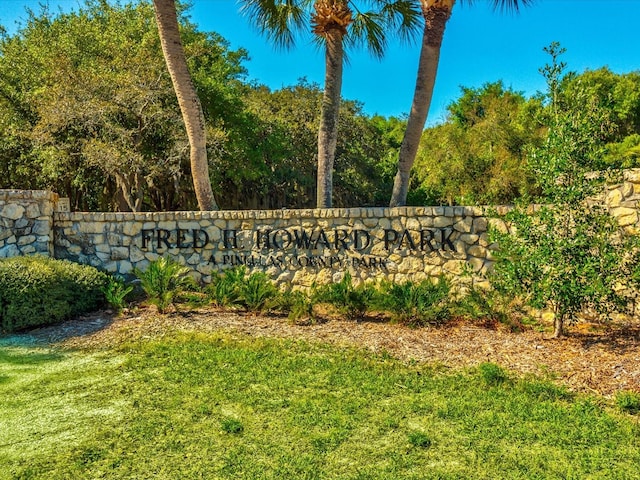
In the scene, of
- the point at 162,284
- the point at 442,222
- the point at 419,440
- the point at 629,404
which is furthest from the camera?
the point at 442,222

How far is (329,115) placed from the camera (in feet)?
36.5

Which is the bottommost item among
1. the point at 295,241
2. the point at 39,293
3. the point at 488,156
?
the point at 39,293

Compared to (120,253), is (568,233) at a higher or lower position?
higher

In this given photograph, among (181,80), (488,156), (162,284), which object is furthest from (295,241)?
(488,156)

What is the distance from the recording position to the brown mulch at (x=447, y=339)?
588 centimetres

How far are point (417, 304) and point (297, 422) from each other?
142 inches

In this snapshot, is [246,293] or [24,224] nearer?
[246,293]

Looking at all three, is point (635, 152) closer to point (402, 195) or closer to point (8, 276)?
point (402, 195)

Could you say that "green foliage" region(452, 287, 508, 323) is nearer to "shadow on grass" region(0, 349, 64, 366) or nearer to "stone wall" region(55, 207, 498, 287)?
"stone wall" region(55, 207, 498, 287)

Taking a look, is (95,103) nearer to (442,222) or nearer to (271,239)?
(271,239)

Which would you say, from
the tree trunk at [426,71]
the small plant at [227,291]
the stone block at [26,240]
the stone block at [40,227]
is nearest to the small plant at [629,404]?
the small plant at [227,291]

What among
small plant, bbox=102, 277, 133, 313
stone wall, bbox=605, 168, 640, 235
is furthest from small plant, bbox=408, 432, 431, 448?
small plant, bbox=102, 277, 133, 313

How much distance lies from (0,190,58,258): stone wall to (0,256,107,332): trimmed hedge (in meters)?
1.42

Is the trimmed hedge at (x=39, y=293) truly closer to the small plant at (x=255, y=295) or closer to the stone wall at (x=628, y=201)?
the small plant at (x=255, y=295)
